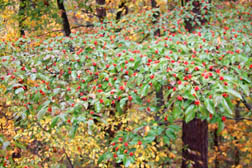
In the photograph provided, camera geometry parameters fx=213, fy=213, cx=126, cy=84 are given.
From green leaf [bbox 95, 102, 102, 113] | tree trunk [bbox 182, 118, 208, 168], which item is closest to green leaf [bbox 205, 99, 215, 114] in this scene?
green leaf [bbox 95, 102, 102, 113]

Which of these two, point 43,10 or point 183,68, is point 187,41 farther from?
point 43,10

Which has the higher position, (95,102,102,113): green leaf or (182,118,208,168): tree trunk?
(95,102,102,113): green leaf

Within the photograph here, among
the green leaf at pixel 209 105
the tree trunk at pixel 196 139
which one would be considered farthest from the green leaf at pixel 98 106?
the tree trunk at pixel 196 139

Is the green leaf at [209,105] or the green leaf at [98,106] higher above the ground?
the green leaf at [209,105]

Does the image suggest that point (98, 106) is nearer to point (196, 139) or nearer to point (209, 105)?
point (209, 105)

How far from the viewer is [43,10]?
5133 millimetres

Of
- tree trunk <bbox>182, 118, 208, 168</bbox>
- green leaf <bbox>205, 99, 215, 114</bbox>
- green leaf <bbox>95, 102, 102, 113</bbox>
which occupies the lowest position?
tree trunk <bbox>182, 118, 208, 168</bbox>

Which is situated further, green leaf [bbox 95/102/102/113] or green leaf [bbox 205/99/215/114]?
green leaf [bbox 95/102/102/113]

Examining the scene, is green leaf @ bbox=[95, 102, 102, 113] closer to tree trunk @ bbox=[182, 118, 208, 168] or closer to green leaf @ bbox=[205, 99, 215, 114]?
green leaf @ bbox=[205, 99, 215, 114]

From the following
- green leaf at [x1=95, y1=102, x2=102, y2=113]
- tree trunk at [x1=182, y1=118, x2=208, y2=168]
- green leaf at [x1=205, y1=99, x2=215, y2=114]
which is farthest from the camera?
tree trunk at [x1=182, y1=118, x2=208, y2=168]

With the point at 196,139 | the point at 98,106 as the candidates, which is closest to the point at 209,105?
the point at 98,106

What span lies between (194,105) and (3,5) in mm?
4863

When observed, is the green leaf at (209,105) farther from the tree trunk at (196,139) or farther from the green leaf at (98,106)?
the tree trunk at (196,139)

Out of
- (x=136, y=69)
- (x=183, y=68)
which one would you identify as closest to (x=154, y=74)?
(x=183, y=68)
